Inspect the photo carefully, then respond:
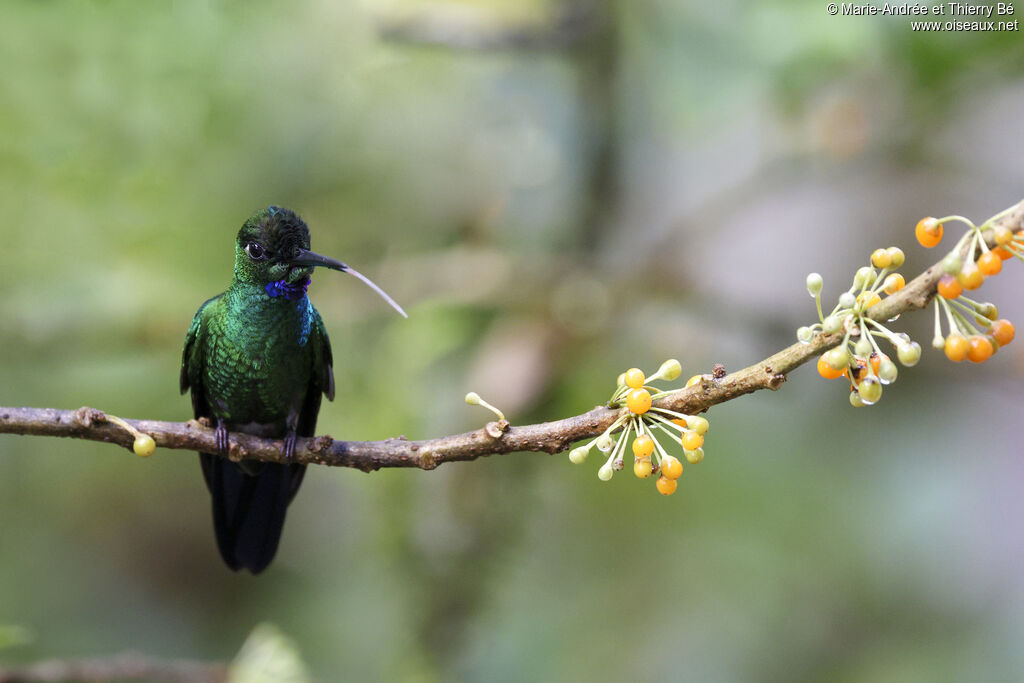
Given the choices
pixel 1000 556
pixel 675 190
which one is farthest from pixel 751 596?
pixel 675 190

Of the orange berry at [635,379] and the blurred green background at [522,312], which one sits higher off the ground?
the blurred green background at [522,312]

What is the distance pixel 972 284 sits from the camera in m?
1.17

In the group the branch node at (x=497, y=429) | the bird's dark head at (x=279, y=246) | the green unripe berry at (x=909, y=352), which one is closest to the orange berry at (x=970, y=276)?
the green unripe berry at (x=909, y=352)

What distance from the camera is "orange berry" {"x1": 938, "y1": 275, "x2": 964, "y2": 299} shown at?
1205mm

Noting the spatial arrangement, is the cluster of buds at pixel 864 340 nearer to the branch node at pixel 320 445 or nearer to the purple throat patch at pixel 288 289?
the branch node at pixel 320 445

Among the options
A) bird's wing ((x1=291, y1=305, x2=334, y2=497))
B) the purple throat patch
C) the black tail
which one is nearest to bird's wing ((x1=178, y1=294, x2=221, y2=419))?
the black tail

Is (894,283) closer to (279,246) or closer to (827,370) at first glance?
(827,370)

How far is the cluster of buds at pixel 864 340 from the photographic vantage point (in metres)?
1.23

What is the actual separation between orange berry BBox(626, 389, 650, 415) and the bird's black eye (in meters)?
1.01

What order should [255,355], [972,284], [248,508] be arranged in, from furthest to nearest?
[248,508] < [255,355] < [972,284]

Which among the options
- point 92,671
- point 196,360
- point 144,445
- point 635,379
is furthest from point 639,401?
point 92,671

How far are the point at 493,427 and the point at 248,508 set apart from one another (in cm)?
142

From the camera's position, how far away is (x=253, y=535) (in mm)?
2625

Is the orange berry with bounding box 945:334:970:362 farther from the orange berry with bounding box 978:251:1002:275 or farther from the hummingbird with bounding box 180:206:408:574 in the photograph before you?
the hummingbird with bounding box 180:206:408:574
